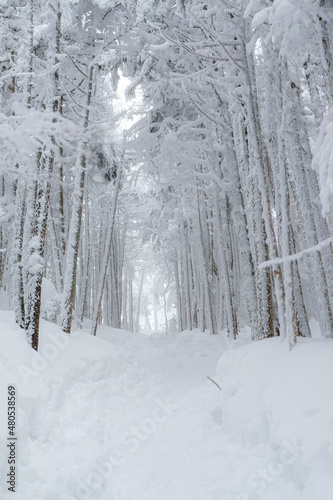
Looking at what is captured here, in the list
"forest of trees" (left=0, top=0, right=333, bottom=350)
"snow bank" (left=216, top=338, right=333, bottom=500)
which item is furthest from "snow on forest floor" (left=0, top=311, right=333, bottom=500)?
"forest of trees" (left=0, top=0, right=333, bottom=350)

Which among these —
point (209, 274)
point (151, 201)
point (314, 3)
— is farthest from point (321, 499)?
point (151, 201)

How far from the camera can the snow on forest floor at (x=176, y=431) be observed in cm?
279

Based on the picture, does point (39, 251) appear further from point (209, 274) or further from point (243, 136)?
point (209, 274)

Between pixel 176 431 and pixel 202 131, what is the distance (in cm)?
661

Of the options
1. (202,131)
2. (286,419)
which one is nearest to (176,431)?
(286,419)

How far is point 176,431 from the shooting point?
15.2 feet

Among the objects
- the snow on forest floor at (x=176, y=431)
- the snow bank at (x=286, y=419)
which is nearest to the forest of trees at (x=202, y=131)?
the snow bank at (x=286, y=419)

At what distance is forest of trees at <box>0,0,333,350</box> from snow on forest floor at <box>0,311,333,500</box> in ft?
2.52

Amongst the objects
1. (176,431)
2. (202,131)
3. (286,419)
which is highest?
(202,131)

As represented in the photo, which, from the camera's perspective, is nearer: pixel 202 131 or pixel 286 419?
pixel 286 419

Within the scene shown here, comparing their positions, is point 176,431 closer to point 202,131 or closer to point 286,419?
point 286,419

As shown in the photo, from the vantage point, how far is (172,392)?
6.70 metres

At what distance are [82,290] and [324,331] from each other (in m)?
10.2

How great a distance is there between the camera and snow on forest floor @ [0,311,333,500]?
2793mm
